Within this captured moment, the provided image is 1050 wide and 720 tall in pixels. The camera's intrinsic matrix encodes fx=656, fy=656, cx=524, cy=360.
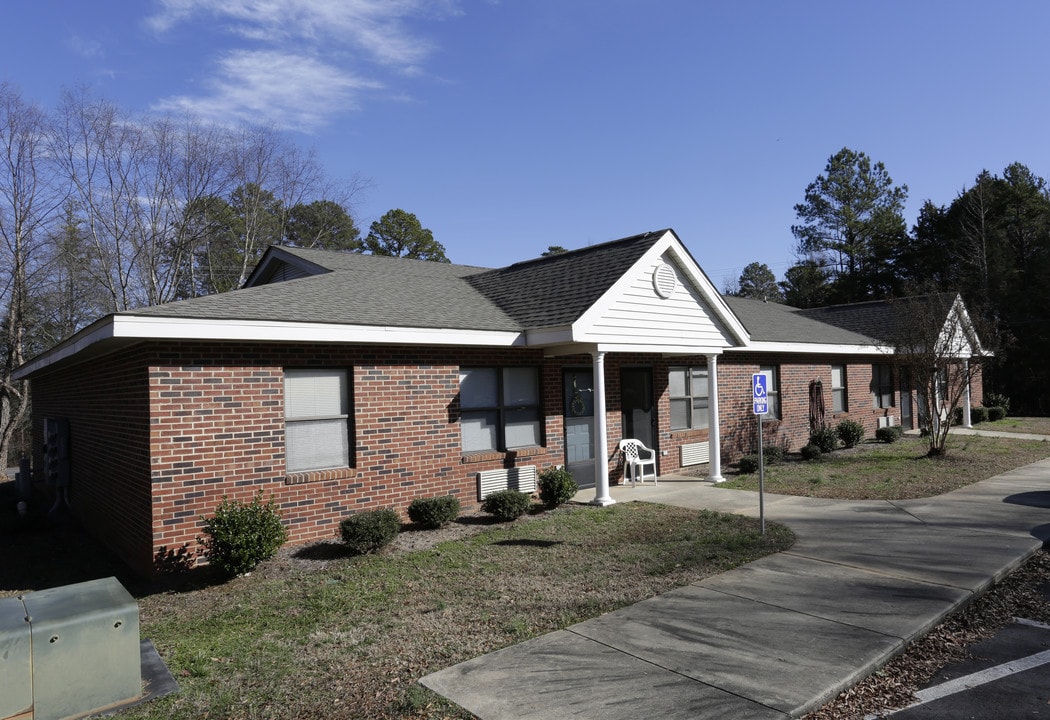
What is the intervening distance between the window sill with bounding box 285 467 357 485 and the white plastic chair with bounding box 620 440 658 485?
5.81 metres

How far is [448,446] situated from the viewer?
10383 millimetres

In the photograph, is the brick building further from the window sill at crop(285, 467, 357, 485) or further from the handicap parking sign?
the handicap parking sign

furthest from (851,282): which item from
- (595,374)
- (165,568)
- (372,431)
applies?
(165,568)

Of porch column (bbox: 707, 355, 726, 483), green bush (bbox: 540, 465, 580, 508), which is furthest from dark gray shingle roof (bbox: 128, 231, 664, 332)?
porch column (bbox: 707, 355, 726, 483)

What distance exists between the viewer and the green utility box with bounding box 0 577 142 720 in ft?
13.8

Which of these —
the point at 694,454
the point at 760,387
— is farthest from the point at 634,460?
the point at 760,387

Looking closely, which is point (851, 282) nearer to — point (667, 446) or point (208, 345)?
point (667, 446)

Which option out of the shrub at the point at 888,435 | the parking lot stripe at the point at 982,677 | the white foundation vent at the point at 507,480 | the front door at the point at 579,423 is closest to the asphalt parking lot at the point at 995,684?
the parking lot stripe at the point at 982,677

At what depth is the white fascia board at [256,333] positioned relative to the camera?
729 cm

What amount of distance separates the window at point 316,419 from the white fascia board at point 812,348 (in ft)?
26.8

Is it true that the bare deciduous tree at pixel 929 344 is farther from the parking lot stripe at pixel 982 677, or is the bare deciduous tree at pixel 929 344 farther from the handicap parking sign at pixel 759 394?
the parking lot stripe at pixel 982 677

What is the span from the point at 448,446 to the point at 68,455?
773 centimetres

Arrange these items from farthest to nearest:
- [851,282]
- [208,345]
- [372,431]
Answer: [851,282] < [372,431] < [208,345]

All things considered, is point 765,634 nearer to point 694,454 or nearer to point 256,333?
point 256,333
